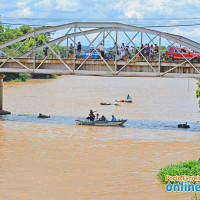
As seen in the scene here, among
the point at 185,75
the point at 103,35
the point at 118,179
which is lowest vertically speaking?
the point at 118,179

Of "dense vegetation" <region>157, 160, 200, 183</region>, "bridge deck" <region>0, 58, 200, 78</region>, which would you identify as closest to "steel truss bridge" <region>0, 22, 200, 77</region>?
"bridge deck" <region>0, 58, 200, 78</region>

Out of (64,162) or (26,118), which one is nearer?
(64,162)

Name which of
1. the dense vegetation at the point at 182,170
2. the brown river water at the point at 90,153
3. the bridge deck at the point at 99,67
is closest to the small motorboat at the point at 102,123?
the brown river water at the point at 90,153

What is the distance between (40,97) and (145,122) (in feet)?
86.1

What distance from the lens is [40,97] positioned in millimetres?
68062

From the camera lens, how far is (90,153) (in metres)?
30.3

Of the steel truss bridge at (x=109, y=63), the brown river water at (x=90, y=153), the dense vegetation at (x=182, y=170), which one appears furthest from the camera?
the steel truss bridge at (x=109, y=63)

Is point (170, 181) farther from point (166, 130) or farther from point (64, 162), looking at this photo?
point (166, 130)

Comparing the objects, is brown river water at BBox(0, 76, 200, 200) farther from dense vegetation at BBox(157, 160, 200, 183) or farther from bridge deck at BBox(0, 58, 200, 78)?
bridge deck at BBox(0, 58, 200, 78)

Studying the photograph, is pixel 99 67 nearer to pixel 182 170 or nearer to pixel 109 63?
pixel 109 63

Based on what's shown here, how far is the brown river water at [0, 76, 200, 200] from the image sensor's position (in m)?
22.0

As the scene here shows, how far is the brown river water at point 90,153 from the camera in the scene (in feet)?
72.0

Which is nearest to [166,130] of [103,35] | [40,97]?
[103,35]

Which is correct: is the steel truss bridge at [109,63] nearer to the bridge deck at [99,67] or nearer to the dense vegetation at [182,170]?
the bridge deck at [99,67]
